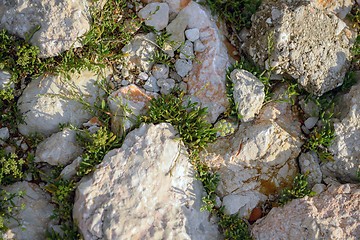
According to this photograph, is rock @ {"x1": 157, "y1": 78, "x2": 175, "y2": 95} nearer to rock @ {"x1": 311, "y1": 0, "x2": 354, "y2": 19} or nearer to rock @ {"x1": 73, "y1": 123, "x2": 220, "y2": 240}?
rock @ {"x1": 73, "y1": 123, "x2": 220, "y2": 240}

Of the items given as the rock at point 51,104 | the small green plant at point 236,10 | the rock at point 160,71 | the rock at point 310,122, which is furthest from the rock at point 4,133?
the rock at point 310,122

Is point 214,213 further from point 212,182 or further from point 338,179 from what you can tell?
point 338,179

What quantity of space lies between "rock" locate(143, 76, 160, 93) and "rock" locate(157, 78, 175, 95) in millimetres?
50

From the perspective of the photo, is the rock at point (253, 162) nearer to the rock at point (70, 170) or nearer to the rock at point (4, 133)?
the rock at point (70, 170)

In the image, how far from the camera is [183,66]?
6906 mm

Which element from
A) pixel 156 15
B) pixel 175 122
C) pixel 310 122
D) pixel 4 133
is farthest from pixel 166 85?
pixel 4 133

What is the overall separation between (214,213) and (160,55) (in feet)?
7.44

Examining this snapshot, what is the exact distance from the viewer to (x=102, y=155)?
639 centimetres

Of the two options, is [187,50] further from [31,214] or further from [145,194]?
[31,214]

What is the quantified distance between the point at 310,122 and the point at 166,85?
81.3 inches

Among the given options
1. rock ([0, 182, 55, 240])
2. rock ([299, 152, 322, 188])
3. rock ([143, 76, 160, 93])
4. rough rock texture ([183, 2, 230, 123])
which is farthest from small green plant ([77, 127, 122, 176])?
rock ([299, 152, 322, 188])

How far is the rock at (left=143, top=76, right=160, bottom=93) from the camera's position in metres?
6.84

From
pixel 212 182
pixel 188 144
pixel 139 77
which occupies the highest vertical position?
pixel 139 77

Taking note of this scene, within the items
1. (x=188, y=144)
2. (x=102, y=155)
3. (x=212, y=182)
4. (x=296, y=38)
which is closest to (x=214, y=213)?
(x=212, y=182)
